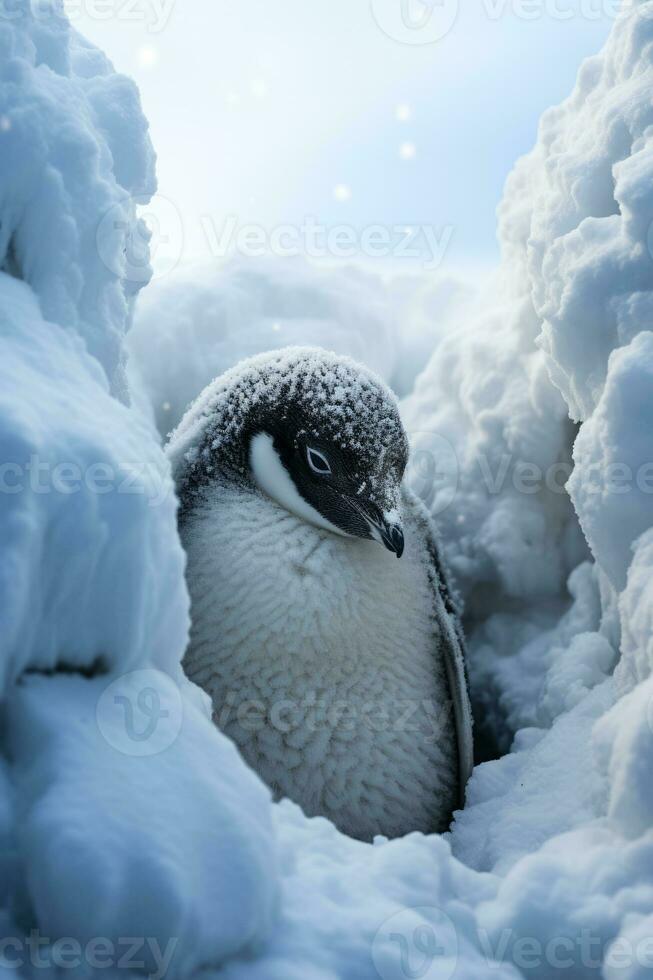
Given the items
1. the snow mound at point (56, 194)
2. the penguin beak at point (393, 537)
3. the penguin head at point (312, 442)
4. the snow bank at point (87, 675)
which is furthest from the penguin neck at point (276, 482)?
the snow bank at point (87, 675)

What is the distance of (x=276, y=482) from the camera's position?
172 centimetres

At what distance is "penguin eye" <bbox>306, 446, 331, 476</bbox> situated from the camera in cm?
165

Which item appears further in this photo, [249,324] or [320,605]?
[249,324]

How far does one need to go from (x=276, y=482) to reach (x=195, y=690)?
0.69 m

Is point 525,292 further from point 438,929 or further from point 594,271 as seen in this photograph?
point 438,929

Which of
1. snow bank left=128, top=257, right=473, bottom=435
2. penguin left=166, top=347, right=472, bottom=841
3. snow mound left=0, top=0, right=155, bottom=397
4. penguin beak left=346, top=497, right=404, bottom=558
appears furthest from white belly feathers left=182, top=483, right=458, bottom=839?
snow bank left=128, top=257, right=473, bottom=435

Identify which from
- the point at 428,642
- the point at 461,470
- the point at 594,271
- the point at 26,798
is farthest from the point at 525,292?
the point at 26,798

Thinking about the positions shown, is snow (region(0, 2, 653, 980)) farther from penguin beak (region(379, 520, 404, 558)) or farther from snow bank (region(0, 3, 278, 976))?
penguin beak (region(379, 520, 404, 558))

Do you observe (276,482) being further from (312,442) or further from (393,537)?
(393,537)

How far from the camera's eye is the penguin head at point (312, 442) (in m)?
1.63

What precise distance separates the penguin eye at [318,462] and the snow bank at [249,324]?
43.6 inches

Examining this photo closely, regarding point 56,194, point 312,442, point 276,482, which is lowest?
point 276,482

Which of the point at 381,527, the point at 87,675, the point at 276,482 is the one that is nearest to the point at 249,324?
the point at 276,482

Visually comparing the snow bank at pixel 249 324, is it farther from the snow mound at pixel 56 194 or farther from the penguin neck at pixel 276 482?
the snow mound at pixel 56 194
